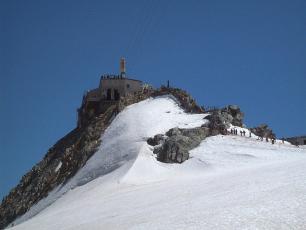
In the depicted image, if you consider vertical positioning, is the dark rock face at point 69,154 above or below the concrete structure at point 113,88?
below

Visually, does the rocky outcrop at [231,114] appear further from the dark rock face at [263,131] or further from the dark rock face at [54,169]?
the dark rock face at [54,169]

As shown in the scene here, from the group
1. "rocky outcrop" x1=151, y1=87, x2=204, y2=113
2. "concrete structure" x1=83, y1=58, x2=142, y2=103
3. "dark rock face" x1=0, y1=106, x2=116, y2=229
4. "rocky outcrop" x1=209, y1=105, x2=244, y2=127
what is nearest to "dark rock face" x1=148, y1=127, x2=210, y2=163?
"rocky outcrop" x1=209, y1=105, x2=244, y2=127

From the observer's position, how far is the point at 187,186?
3706cm

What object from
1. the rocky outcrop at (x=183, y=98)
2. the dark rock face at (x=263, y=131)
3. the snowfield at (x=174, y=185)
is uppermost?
the rocky outcrop at (x=183, y=98)

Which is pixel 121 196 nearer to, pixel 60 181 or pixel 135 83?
pixel 60 181

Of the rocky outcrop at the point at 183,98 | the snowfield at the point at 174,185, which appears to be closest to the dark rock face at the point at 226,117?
the snowfield at the point at 174,185

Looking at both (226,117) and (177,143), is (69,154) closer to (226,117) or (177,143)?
(177,143)

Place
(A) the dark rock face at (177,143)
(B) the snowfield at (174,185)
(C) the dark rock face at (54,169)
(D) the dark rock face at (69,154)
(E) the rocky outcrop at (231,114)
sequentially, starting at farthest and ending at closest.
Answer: (D) the dark rock face at (69,154)
(C) the dark rock face at (54,169)
(E) the rocky outcrop at (231,114)
(A) the dark rock face at (177,143)
(B) the snowfield at (174,185)

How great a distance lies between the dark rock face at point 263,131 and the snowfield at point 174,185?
5969 mm

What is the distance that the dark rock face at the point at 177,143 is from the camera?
48031 mm

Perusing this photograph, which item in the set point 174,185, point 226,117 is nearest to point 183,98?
point 226,117

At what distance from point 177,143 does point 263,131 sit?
13540 millimetres

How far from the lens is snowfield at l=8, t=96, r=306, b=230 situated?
24.7 meters

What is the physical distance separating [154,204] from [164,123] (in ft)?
76.3
